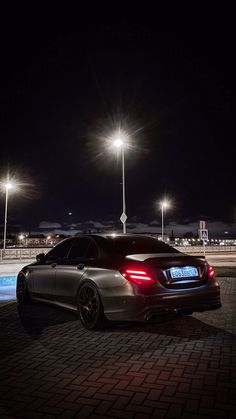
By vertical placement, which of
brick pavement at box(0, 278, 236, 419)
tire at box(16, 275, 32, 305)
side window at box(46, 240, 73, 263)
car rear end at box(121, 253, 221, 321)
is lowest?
brick pavement at box(0, 278, 236, 419)

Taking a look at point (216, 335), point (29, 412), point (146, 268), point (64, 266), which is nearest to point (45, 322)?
point (64, 266)

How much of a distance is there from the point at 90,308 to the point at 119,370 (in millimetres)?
1940

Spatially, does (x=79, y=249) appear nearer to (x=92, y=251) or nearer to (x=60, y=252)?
(x=92, y=251)

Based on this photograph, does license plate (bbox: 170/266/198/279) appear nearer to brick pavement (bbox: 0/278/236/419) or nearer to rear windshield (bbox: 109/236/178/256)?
rear windshield (bbox: 109/236/178/256)

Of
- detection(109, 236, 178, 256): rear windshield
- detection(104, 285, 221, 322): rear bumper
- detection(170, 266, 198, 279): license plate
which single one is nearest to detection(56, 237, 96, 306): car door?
detection(109, 236, 178, 256): rear windshield

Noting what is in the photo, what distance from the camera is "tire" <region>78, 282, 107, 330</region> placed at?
236 inches

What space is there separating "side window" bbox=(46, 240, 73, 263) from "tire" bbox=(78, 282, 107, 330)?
125 centimetres

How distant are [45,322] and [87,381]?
3.06 meters

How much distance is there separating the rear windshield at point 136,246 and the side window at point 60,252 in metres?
1.27

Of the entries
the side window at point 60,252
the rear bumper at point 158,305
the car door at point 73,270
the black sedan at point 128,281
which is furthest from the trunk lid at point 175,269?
the side window at point 60,252

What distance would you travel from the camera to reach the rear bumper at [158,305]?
5.35 metres

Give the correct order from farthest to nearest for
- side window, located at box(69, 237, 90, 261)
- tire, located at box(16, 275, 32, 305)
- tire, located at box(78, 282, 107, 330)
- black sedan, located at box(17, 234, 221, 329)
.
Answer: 1. tire, located at box(16, 275, 32, 305)
2. side window, located at box(69, 237, 90, 261)
3. tire, located at box(78, 282, 107, 330)
4. black sedan, located at box(17, 234, 221, 329)

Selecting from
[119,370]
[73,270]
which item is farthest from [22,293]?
[119,370]

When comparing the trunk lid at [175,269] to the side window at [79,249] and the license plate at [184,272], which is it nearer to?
the license plate at [184,272]
